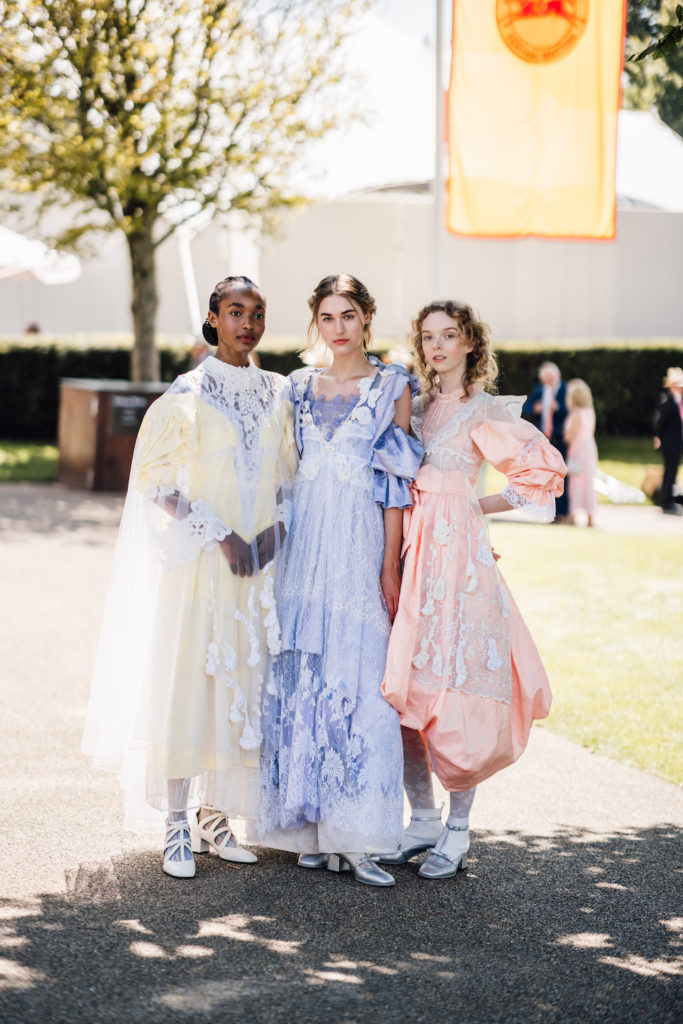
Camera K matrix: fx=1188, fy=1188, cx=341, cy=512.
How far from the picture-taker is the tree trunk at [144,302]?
49.3 ft

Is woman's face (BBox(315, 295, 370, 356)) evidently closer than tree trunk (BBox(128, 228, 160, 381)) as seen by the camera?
Yes

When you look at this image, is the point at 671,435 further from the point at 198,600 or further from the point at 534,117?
the point at 198,600

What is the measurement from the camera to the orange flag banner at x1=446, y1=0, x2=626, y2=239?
731 cm

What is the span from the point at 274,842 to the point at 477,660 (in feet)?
3.07

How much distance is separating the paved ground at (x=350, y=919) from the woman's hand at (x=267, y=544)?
1073mm

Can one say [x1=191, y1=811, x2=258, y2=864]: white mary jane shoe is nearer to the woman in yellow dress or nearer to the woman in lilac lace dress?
the woman in yellow dress

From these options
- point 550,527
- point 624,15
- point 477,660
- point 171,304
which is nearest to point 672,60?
point 624,15

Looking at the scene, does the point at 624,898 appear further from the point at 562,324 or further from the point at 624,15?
the point at 562,324

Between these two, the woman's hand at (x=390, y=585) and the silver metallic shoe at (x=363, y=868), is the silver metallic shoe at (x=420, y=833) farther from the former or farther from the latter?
the woman's hand at (x=390, y=585)

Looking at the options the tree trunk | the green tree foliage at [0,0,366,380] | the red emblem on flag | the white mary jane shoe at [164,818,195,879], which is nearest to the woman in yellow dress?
the white mary jane shoe at [164,818,195,879]

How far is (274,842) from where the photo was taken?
4066 mm

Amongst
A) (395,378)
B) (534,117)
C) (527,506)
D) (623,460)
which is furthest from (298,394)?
(623,460)
